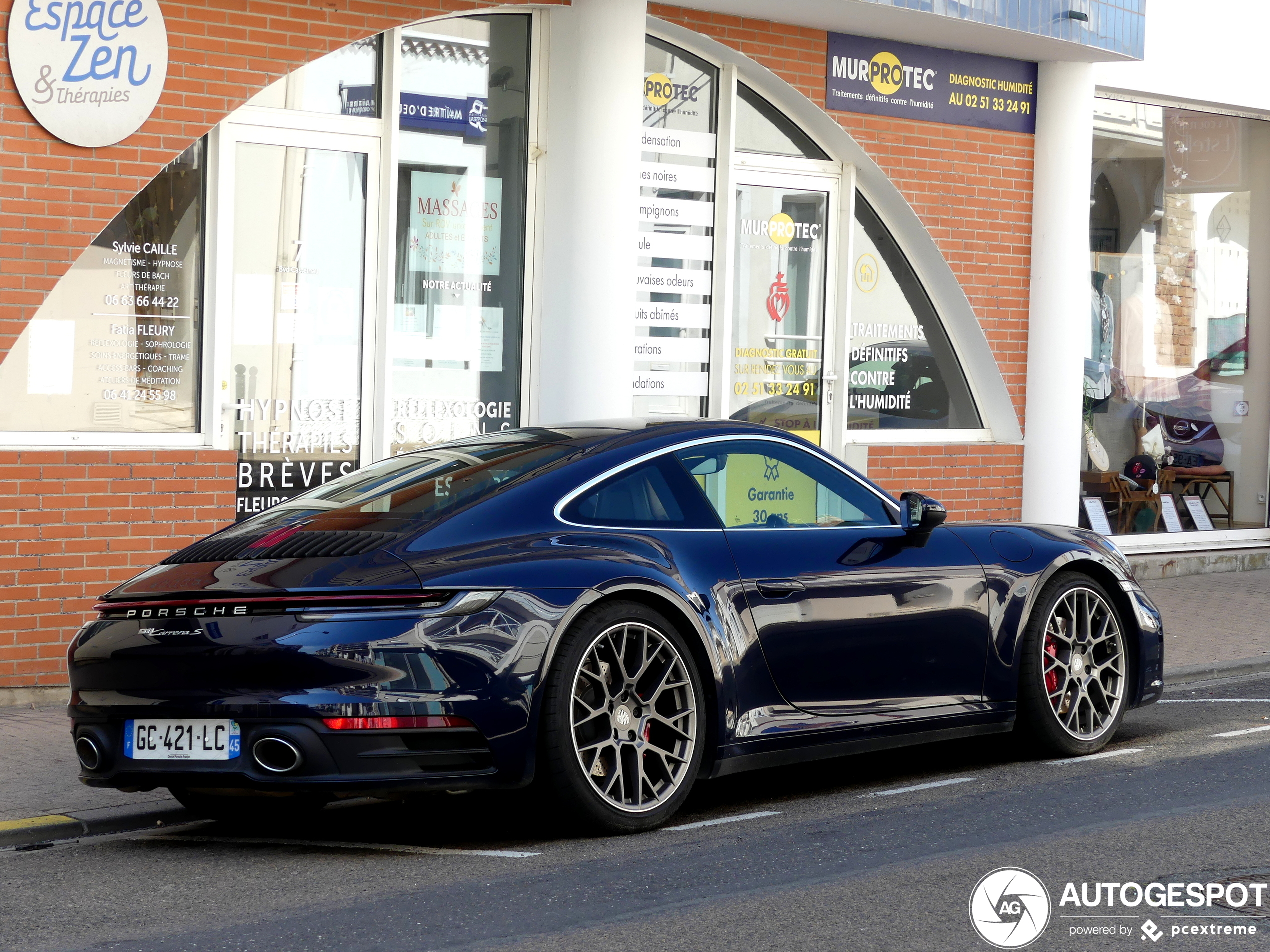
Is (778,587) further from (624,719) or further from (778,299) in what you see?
(778,299)

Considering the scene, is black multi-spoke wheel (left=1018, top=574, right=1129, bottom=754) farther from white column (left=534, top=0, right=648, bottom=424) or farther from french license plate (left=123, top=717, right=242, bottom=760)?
white column (left=534, top=0, right=648, bottom=424)

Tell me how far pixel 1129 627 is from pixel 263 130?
18.9 ft

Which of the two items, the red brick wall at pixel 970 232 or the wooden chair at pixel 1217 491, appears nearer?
the red brick wall at pixel 970 232

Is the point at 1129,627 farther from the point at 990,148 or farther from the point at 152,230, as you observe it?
the point at 990,148

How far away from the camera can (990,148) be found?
1277 cm

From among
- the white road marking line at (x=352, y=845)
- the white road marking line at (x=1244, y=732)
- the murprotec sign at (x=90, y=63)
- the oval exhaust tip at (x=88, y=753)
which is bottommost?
the white road marking line at (x=352, y=845)

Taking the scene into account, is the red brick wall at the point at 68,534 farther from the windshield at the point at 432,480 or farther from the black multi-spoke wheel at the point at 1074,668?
the black multi-spoke wheel at the point at 1074,668

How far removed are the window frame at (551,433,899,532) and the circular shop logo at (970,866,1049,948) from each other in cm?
163

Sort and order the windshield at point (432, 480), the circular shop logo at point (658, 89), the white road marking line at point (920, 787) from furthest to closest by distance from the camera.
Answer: the circular shop logo at point (658, 89) → the white road marking line at point (920, 787) → the windshield at point (432, 480)

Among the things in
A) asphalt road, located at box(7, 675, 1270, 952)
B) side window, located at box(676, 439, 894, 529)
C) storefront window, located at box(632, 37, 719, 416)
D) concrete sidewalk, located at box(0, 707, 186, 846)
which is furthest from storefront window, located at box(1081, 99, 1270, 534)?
concrete sidewalk, located at box(0, 707, 186, 846)

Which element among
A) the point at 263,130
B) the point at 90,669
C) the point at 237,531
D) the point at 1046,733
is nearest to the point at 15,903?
the point at 90,669

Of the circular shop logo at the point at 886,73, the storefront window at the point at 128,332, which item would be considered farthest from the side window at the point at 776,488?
the circular shop logo at the point at 886,73

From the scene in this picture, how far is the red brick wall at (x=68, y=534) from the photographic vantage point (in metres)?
8.34

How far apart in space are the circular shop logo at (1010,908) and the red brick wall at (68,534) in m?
5.42
